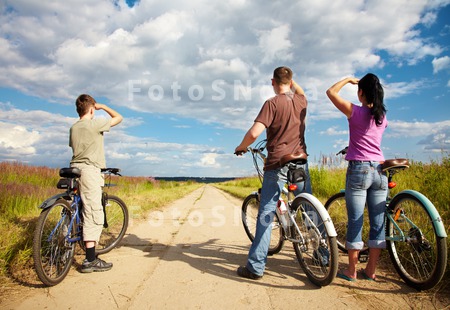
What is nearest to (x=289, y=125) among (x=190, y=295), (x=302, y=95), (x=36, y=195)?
(x=302, y=95)

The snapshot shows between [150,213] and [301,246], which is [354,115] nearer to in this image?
[301,246]

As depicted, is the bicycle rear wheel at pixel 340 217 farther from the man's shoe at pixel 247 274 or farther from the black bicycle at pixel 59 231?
the black bicycle at pixel 59 231

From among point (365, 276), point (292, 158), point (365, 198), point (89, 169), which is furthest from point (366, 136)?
point (89, 169)

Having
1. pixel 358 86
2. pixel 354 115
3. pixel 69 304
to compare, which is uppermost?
pixel 358 86

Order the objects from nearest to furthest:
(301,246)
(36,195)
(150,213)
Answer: (301,246), (36,195), (150,213)

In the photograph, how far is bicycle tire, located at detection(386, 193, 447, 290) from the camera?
9.60 feet

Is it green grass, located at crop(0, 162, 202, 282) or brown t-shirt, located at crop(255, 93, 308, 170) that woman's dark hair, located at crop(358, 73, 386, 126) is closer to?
brown t-shirt, located at crop(255, 93, 308, 170)

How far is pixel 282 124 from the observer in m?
3.48

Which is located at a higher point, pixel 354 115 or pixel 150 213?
pixel 354 115

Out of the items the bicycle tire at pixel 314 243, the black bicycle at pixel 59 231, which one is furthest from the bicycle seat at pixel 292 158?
the black bicycle at pixel 59 231

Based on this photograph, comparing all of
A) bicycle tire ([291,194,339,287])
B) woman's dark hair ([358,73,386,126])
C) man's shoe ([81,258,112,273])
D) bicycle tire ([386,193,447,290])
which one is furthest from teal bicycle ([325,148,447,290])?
man's shoe ([81,258,112,273])

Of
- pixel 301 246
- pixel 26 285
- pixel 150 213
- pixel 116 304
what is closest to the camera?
pixel 116 304

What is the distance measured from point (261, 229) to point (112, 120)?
256 cm

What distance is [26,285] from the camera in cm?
316
